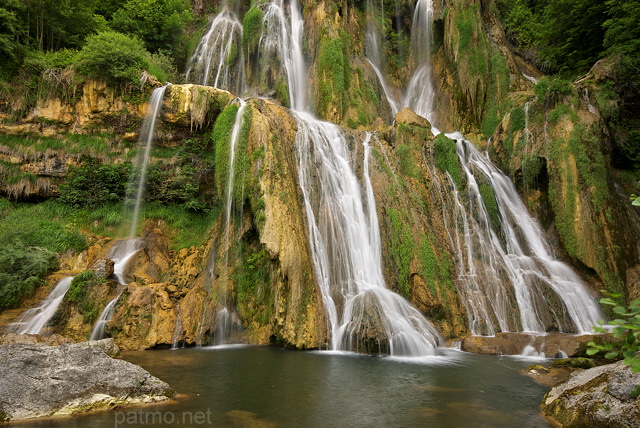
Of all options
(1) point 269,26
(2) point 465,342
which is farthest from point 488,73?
(2) point 465,342

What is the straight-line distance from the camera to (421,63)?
26.4 meters

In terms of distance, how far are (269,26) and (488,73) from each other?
43.5 ft

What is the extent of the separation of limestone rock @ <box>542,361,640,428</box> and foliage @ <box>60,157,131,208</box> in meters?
18.2

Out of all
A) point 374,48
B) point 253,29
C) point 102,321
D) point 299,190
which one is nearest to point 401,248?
point 299,190

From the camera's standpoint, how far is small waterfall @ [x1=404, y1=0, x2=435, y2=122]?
24875mm

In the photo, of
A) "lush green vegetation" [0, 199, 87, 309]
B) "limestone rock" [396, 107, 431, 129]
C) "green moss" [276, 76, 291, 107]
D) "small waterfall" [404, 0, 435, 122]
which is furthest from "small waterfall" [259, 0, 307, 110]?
"lush green vegetation" [0, 199, 87, 309]

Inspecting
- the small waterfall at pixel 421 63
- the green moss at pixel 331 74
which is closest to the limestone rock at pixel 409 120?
the green moss at pixel 331 74

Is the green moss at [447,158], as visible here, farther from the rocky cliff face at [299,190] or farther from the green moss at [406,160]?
the green moss at [406,160]

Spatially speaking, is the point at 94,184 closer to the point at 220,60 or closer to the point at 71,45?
the point at 71,45

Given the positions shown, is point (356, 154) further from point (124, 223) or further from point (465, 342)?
point (124, 223)

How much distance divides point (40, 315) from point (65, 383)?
749cm

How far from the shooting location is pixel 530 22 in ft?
88.9

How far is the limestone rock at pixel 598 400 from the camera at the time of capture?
4738 mm

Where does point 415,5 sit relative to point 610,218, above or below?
above
